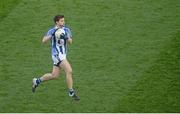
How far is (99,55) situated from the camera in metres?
13.4

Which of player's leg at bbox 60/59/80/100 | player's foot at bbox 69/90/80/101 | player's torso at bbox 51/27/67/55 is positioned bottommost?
player's foot at bbox 69/90/80/101

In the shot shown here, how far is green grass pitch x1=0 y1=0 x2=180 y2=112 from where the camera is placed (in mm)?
11789

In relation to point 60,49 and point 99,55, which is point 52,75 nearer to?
point 60,49

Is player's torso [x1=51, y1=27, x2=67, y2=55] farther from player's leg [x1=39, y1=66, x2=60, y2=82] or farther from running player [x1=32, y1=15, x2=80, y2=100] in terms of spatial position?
player's leg [x1=39, y1=66, x2=60, y2=82]

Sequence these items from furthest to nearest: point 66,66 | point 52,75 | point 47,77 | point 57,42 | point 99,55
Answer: point 99,55 < point 47,77 < point 52,75 < point 57,42 < point 66,66

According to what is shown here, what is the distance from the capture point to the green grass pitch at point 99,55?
1179cm

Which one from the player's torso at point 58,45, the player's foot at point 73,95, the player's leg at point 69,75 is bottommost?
the player's foot at point 73,95

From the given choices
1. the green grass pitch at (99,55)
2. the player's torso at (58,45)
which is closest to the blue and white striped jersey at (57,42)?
the player's torso at (58,45)

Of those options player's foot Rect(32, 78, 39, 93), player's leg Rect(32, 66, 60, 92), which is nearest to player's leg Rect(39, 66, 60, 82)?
player's leg Rect(32, 66, 60, 92)

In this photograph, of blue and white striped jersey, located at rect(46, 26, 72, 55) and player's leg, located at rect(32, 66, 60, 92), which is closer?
blue and white striped jersey, located at rect(46, 26, 72, 55)

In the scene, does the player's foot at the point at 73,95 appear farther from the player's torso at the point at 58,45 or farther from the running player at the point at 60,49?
the player's torso at the point at 58,45

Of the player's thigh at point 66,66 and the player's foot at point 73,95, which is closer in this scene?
the player's thigh at point 66,66

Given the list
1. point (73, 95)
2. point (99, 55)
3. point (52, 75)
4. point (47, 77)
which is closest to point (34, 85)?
point (47, 77)

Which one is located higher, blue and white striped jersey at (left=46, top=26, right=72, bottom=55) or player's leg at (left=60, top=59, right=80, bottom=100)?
blue and white striped jersey at (left=46, top=26, right=72, bottom=55)
